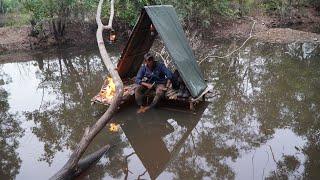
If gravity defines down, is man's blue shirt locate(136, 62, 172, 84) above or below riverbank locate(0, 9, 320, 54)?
above

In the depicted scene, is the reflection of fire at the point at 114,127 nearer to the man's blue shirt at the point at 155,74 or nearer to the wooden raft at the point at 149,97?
the wooden raft at the point at 149,97

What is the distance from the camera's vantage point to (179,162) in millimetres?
6660

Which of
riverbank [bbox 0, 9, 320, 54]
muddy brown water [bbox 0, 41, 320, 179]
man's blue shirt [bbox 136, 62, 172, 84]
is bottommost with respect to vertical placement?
riverbank [bbox 0, 9, 320, 54]

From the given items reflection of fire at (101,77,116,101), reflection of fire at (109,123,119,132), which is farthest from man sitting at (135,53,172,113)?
reflection of fire at (109,123,119,132)

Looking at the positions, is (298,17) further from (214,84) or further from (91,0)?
(214,84)

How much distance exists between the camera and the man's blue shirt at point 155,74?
8.70m

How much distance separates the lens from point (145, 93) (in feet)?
29.3

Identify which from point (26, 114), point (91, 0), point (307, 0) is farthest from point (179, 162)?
point (307, 0)

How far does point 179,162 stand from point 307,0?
21918mm

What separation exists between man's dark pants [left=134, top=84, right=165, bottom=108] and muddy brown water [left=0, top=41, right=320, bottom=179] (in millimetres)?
273

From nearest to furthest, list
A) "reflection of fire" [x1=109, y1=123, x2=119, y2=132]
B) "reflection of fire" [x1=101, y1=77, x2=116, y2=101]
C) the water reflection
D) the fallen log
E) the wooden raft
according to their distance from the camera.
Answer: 1. the fallen log
2. the water reflection
3. "reflection of fire" [x1=109, y1=123, x2=119, y2=132]
4. the wooden raft
5. "reflection of fire" [x1=101, y1=77, x2=116, y2=101]

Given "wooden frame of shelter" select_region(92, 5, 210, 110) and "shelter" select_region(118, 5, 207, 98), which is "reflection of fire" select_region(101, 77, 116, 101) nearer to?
"wooden frame of shelter" select_region(92, 5, 210, 110)

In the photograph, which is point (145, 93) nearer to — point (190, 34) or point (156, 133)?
point (156, 133)

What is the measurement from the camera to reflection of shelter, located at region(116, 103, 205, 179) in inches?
267
